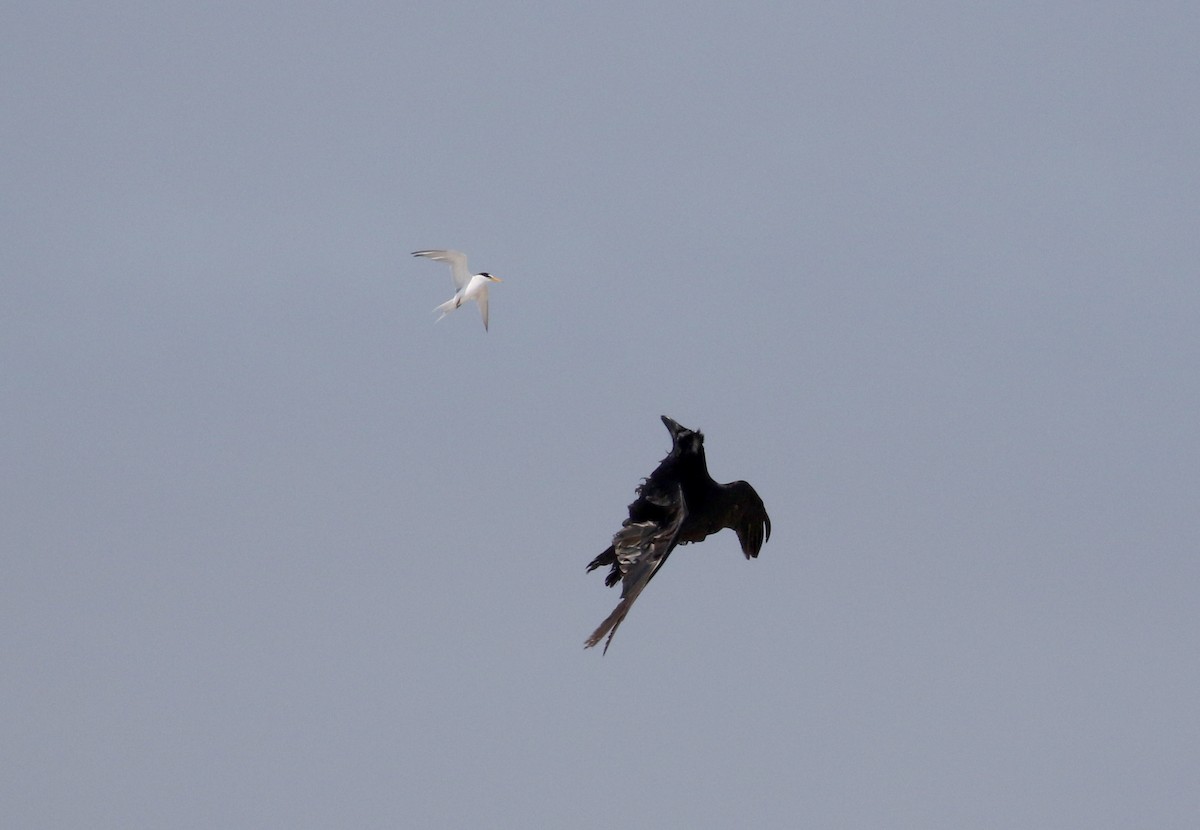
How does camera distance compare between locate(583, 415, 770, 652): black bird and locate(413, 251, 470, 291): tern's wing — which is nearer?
locate(583, 415, 770, 652): black bird

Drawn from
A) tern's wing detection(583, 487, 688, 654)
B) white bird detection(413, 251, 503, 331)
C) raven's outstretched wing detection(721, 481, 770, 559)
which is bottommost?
tern's wing detection(583, 487, 688, 654)

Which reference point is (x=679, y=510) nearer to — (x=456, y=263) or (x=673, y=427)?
(x=673, y=427)

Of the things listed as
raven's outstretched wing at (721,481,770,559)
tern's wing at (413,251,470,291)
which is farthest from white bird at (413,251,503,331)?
raven's outstretched wing at (721,481,770,559)

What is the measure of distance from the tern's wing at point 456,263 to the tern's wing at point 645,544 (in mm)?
26311

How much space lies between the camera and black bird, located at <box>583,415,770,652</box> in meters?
29.9

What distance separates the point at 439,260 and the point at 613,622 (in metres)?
32.4

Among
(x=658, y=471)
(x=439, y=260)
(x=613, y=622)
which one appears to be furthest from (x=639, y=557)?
(x=439, y=260)

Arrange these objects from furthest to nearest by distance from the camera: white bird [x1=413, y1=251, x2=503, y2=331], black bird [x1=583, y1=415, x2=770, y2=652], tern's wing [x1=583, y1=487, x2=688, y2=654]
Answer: white bird [x1=413, y1=251, x2=503, y2=331]
black bird [x1=583, y1=415, x2=770, y2=652]
tern's wing [x1=583, y1=487, x2=688, y2=654]

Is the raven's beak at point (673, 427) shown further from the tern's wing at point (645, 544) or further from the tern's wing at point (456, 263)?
the tern's wing at point (456, 263)

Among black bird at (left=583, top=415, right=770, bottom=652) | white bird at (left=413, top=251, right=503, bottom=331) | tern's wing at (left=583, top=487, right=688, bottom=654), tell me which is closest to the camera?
tern's wing at (left=583, top=487, right=688, bottom=654)

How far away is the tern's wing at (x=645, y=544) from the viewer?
27641 mm

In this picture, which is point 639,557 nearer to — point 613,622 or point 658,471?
point 658,471

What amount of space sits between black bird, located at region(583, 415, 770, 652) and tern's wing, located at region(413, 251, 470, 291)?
25078 millimetres

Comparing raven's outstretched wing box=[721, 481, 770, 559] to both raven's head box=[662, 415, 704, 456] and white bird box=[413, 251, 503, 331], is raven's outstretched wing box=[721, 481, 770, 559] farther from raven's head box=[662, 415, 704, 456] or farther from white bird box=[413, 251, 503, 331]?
white bird box=[413, 251, 503, 331]
